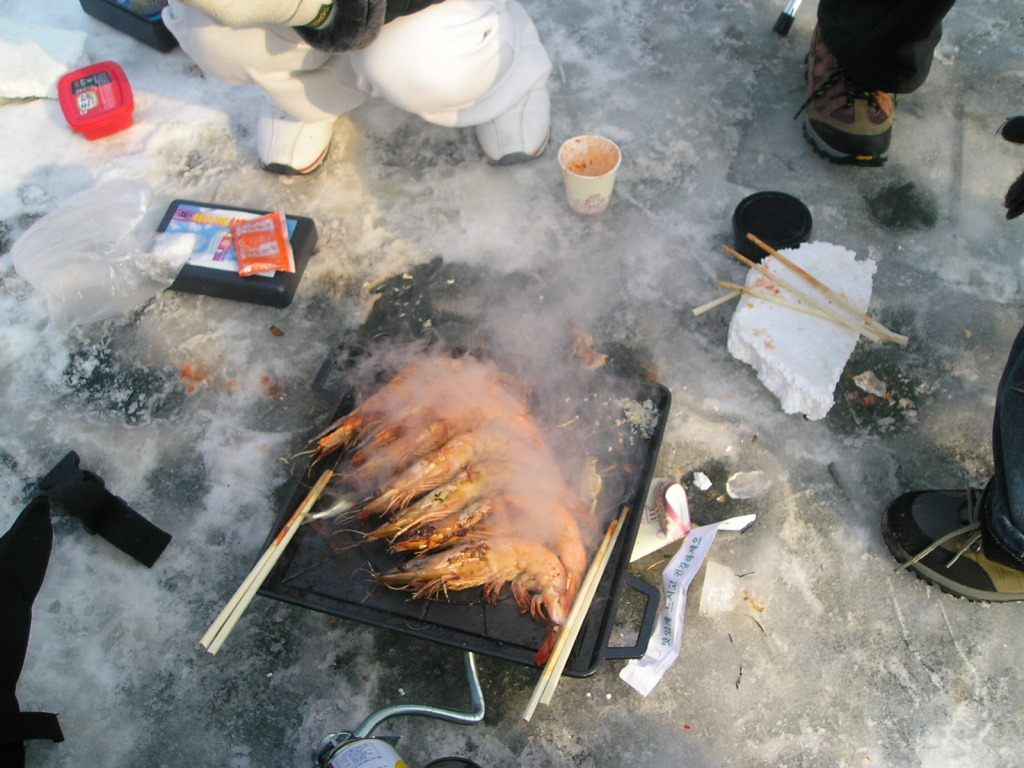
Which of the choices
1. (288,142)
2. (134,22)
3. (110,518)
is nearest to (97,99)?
(134,22)

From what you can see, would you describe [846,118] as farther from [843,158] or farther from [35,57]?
[35,57]

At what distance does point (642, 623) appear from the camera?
2424 mm

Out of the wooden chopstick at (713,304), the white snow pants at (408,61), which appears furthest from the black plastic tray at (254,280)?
the wooden chopstick at (713,304)

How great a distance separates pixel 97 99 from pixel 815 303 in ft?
12.9

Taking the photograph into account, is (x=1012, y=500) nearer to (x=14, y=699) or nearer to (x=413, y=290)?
(x=413, y=290)

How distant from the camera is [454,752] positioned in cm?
232

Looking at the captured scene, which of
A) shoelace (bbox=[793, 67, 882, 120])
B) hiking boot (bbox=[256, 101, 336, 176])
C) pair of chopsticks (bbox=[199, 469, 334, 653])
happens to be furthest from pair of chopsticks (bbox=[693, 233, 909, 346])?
hiking boot (bbox=[256, 101, 336, 176])

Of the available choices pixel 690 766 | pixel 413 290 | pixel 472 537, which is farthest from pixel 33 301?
pixel 690 766

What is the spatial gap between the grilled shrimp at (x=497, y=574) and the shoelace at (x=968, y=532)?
135 centimetres

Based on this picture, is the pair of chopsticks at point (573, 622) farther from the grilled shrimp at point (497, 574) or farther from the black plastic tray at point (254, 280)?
the black plastic tray at point (254, 280)

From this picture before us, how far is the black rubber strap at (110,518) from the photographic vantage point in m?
2.64

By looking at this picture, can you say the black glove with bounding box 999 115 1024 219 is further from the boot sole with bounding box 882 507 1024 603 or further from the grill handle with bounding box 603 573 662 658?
the grill handle with bounding box 603 573 662 658

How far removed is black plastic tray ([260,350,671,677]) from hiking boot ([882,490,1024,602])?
987 mm

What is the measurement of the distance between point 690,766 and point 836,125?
3075 mm
